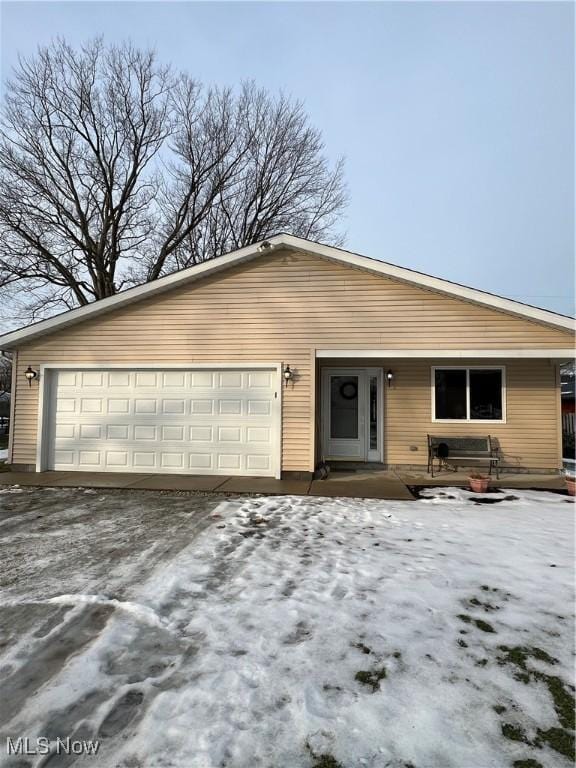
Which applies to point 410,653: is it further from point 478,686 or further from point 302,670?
point 302,670

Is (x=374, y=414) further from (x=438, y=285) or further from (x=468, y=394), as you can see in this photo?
(x=438, y=285)

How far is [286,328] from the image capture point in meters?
8.43

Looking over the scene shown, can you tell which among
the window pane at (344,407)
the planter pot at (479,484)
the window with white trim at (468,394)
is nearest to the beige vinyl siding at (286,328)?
the window with white trim at (468,394)

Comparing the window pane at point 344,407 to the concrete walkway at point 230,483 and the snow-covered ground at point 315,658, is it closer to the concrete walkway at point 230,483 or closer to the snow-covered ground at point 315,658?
the concrete walkway at point 230,483

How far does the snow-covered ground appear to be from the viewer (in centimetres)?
182

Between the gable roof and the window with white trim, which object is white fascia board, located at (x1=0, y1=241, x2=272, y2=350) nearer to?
the gable roof

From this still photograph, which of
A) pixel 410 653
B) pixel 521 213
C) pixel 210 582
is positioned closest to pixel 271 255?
pixel 210 582

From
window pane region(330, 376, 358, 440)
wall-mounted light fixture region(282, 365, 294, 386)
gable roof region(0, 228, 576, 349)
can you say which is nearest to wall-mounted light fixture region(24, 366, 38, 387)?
gable roof region(0, 228, 576, 349)

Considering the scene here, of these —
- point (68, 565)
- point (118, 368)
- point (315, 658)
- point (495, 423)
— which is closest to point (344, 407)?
point (495, 423)

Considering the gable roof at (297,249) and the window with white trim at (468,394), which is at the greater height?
the gable roof at (297,249)

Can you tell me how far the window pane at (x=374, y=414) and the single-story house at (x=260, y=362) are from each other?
23.0 inches

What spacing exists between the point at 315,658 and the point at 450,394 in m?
8.01

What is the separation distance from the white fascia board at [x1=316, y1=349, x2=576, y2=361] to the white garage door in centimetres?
159

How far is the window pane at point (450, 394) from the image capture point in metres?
9.38
